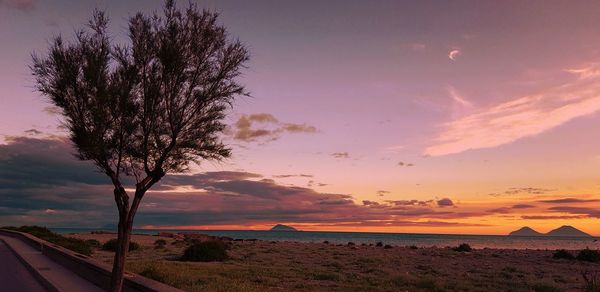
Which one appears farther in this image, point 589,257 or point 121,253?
point 589,257

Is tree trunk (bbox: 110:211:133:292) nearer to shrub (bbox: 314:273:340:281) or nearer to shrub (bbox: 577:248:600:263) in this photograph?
shrub (bbox: 314:273:340:281)

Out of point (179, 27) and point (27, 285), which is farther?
point (27, 285)

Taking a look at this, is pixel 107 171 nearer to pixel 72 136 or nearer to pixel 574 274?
pixel 72 136

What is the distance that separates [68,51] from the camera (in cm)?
1331

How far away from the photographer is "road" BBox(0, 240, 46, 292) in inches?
679

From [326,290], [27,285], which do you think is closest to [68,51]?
[27,285]

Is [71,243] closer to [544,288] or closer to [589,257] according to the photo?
[544,288]

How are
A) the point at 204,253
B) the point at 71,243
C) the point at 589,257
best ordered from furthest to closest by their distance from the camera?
the point at 589,257 < the point at 71,243 < the point at 204,253

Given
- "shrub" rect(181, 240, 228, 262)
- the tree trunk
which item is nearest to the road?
the tree trunk

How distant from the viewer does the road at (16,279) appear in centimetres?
1725

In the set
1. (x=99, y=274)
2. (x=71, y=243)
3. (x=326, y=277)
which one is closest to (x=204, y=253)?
(x=326, y=277)

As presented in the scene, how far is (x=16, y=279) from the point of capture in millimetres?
19906

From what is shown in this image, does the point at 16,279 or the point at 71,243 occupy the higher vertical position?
the point at 71,243

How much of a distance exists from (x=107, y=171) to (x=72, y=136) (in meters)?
1.37
